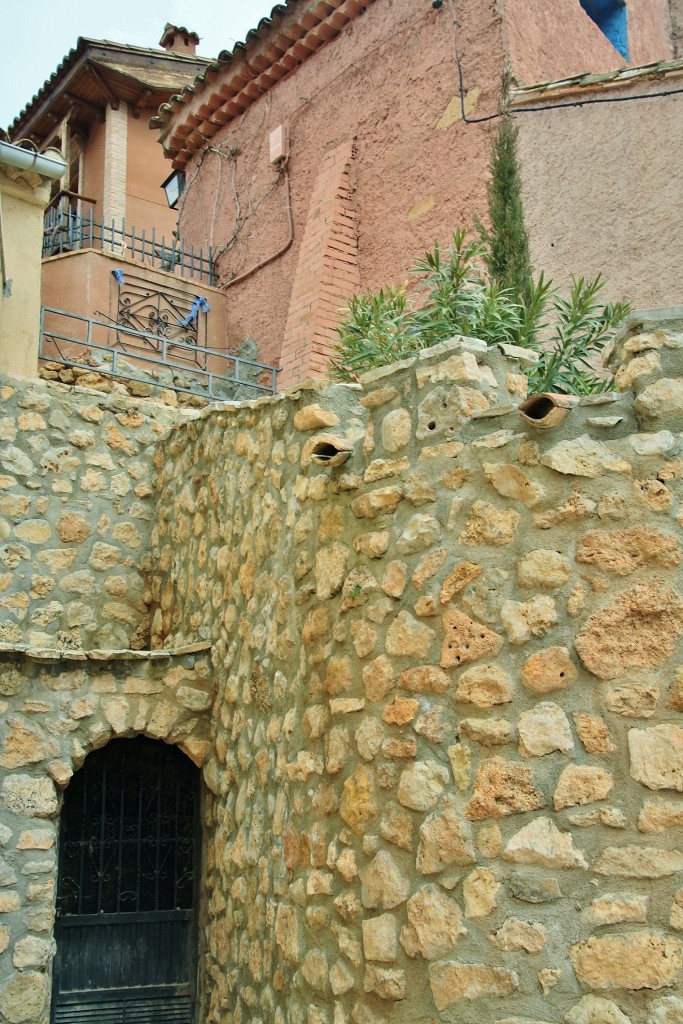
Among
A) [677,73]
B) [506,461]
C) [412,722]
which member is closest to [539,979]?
[412,722]

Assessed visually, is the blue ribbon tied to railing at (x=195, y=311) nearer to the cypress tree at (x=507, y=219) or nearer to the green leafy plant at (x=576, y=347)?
the cypress tree at (x=507, y=219)

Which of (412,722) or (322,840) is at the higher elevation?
(412,722)

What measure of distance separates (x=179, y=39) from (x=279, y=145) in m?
8.27

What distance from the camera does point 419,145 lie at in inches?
358

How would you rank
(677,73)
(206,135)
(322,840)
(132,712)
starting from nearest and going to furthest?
(322,840)
(132,712)
(677,73)
(206,135)

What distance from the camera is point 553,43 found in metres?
9.00

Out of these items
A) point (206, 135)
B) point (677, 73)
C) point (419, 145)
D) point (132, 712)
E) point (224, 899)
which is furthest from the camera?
point (206, 135)

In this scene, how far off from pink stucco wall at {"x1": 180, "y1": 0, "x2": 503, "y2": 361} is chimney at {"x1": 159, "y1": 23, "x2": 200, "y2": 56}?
6.85 metres

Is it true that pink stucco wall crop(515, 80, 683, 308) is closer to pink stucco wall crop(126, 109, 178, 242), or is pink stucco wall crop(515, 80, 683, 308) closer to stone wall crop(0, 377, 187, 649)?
stone wall crop(0, 377, 187, 649)

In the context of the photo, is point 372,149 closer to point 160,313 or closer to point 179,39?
point 160,313

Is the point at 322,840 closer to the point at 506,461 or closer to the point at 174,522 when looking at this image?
the point at 506,461

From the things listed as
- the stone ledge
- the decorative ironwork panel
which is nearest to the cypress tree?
the stone ledge

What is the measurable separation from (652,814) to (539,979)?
0.63 m

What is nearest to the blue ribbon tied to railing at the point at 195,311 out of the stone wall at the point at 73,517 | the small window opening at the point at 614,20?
the stone wall at the point at 73,517
